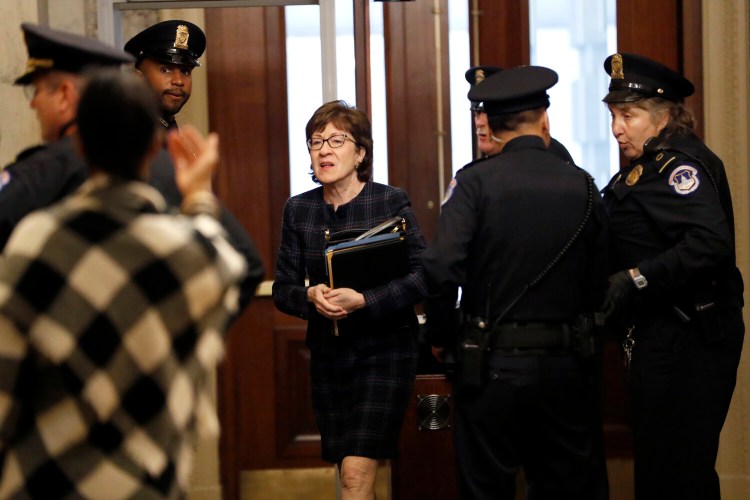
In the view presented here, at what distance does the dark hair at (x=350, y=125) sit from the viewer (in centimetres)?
377

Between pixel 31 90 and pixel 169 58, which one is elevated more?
pixel 169 58

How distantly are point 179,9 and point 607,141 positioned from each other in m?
1.87

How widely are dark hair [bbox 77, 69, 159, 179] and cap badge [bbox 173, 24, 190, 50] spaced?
76.6 inches

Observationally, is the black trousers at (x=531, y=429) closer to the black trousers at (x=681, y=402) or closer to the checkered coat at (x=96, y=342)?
the black trousers at (x=681, y=402)

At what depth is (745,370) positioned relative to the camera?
455cm

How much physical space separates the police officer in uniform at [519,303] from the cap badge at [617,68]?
2.17 feet

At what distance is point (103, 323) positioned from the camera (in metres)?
1.81

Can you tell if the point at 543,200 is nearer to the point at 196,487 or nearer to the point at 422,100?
the point at 422,100

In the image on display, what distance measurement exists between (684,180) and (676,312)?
43cm

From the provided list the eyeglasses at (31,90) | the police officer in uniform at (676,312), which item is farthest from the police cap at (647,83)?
the eyeglasses at (31,90)

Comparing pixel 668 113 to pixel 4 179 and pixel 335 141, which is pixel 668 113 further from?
pixel 4 179

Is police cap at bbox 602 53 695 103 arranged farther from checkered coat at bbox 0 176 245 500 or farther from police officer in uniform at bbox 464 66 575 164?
checkered coat at bbox 0 176 245 500

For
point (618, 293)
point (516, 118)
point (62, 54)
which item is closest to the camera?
point (62, 54)

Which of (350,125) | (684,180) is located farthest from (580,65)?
(350,125)
